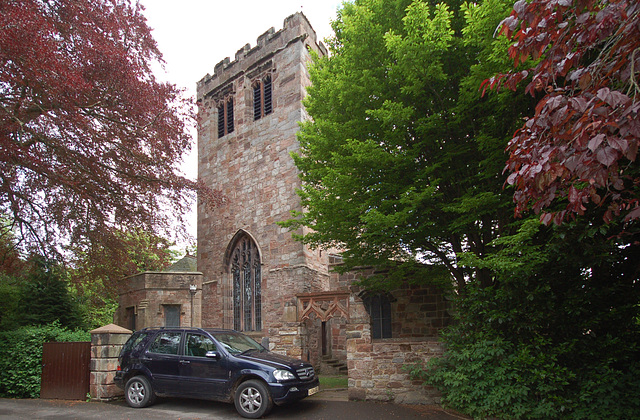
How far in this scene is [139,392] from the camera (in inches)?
353

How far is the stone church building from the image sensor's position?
50.0 feet

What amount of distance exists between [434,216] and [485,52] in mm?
3197

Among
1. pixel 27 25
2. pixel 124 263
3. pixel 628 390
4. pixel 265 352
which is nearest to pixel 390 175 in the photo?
pixel 265 352

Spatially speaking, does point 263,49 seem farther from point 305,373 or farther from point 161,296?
point 305,373

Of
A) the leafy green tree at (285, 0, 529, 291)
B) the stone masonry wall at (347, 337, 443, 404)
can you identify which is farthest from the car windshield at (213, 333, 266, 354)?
the leafy green tree at (285, 0, 529, 291)

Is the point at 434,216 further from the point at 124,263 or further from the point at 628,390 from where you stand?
the point at 124,263

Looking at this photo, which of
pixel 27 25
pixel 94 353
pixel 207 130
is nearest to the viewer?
pixel 27 25

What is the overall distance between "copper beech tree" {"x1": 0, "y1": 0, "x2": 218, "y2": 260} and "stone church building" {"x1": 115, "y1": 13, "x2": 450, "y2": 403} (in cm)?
365

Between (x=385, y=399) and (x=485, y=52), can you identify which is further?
(x=385, y=399)

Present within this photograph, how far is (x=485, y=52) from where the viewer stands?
285 inches

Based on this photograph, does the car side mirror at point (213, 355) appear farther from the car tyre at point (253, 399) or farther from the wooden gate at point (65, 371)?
the wooden gate at point (65, 371)

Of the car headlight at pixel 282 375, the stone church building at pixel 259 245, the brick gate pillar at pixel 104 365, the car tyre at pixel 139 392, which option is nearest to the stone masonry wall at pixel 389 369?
the car headlight at pixel 282 375

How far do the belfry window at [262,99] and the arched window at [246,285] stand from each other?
16.8 feet

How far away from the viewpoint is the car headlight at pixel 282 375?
26.0 feet
